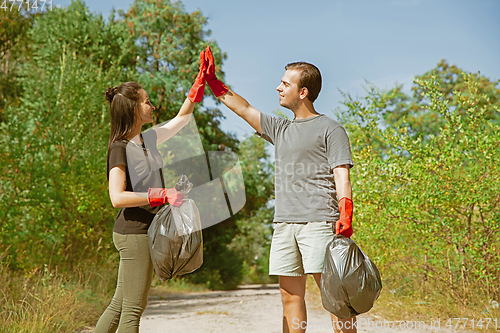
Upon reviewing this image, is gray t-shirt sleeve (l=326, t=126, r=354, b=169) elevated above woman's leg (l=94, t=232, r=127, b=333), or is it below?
above

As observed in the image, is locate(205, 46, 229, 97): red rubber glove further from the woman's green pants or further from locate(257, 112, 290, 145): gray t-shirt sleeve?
the woman's green pants

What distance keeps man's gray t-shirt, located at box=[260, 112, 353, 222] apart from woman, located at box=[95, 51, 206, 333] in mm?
706

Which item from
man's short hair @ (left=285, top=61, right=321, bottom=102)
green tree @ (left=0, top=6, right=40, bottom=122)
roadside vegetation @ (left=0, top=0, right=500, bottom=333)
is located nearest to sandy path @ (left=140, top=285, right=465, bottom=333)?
roadside vegetation @ (left=0, top=0, right=500, bottom=333)

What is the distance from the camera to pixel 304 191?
2.64 meters

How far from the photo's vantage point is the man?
8.35 ft

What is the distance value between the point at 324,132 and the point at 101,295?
5023 mm

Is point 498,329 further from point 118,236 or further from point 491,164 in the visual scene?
point 118,236

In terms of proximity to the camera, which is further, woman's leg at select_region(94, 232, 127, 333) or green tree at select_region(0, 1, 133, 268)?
green tree at select_region(0, 1, 133, 268)

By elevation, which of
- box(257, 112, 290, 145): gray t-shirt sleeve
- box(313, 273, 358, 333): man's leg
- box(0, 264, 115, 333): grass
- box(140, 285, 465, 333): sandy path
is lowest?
box(140, 285, 465, 333): sandy path

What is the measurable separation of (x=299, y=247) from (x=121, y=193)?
112 centimetres

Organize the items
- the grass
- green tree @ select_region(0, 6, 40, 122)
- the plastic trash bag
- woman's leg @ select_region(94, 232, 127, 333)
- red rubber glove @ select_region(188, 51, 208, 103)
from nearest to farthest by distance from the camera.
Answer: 1. the plastic trash bag
2. woman's leg @ select_region(94, 232, 127, 333)
3. red rubber glove @ select_region(188, 51, 208, 103)
4. the grass
5. green tree @ select_region(0, 6, 40, 122)

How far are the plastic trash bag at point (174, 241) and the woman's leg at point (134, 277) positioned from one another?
0.25 feet

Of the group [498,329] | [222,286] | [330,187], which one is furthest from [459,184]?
[222,286]

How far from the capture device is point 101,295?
6305mm
